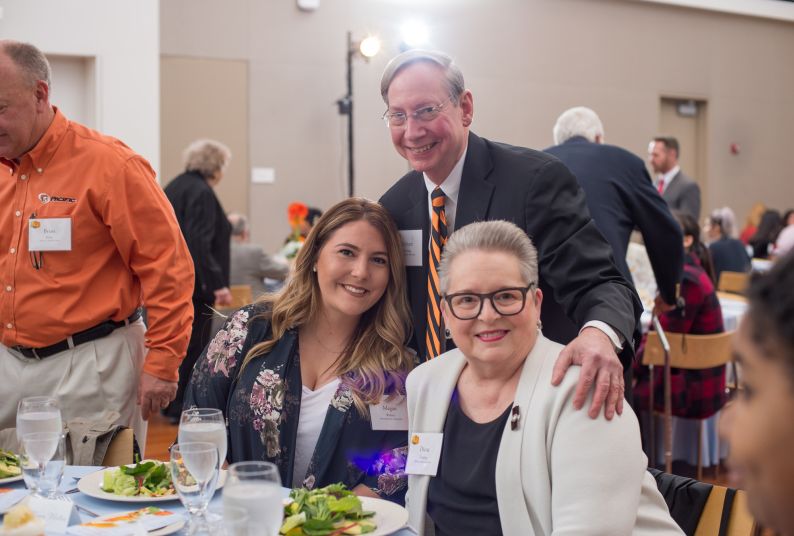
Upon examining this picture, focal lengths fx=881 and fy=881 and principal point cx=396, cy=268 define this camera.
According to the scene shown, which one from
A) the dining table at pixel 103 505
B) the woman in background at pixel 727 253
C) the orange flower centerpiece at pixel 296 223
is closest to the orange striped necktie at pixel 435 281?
the dining table at pixel 103 505

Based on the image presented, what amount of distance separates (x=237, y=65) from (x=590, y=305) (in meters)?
7.68

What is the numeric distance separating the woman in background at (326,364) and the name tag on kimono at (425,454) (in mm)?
312

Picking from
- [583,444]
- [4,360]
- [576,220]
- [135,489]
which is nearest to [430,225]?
[576,220]

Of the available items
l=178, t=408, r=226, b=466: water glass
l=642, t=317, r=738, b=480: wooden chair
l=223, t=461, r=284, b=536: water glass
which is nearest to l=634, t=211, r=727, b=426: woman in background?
l=642, t=317, r=738, b=480: wooden chair

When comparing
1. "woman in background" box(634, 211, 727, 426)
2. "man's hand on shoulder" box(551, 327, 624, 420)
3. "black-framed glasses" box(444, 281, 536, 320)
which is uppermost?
"black-framed glasses" box(444, 281, 536, 320)

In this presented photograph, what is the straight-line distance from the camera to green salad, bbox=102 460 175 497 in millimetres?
1776

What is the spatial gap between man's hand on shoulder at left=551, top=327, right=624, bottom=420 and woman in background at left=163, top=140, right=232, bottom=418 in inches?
150

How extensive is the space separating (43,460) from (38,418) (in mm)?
79

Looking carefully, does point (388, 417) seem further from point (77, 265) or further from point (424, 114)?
point (77, 265)

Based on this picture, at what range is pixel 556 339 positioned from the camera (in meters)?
2.45

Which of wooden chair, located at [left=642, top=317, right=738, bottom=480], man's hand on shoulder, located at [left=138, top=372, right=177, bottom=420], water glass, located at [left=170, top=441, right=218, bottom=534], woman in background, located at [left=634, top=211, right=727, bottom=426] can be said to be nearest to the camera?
A: water glass, located at [left=170, top=441, right=218, bottom=534]

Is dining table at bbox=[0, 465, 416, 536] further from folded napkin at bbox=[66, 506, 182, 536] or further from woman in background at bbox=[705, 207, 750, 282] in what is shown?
woman in background at bbox=[705, 207, 750, 282]

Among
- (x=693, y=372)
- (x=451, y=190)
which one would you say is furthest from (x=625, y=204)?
(x=451, y=190)

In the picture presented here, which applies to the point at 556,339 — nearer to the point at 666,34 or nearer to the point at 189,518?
the point at 189,518
